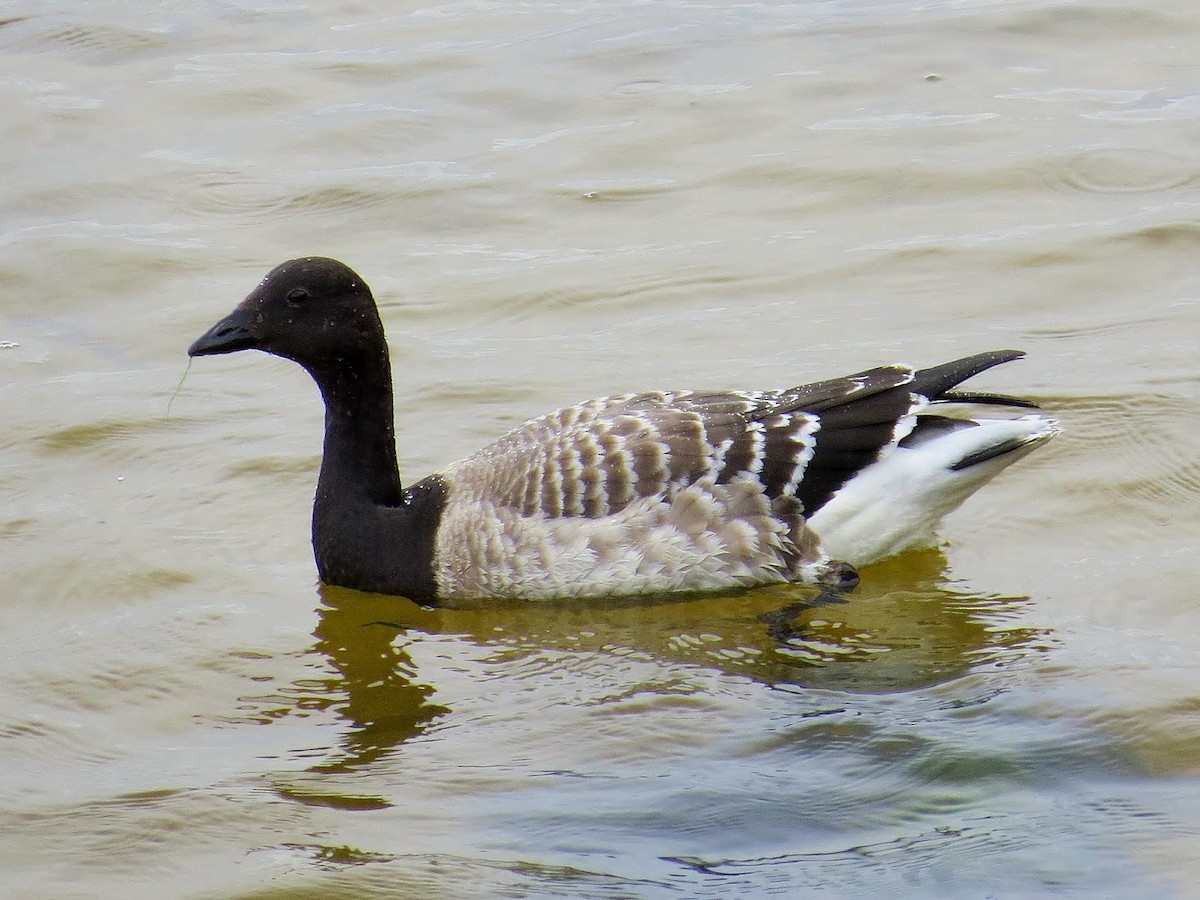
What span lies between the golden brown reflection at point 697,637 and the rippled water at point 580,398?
28 mm

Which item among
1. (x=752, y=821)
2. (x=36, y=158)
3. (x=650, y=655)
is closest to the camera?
(x=752, y=821)

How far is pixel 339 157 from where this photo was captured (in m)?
13.6

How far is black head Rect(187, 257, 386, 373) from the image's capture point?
815 centimetres

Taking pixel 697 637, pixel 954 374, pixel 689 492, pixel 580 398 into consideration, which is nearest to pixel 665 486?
pixel 689 492

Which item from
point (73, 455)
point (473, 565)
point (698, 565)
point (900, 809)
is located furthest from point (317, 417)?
point (900, 809)

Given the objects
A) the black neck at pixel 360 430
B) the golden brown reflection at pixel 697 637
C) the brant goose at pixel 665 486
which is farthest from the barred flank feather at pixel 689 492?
the black neck at pixel 360 430

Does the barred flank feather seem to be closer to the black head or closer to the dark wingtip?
the dark wingtip

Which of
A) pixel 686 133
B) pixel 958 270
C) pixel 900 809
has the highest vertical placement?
pixel 686 133

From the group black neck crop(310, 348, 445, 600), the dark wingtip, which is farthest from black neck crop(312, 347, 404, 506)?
the dark wingtip

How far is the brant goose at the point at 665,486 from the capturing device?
26.1 feet

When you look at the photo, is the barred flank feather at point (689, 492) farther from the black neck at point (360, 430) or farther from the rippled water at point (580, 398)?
the black neck at point (360, 430)

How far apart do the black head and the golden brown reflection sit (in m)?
1.20

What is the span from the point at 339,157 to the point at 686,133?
9.19ft

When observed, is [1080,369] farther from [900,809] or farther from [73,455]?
[73,455]
